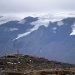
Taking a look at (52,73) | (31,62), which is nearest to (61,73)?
(52,73)

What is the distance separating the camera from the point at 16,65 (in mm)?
79812

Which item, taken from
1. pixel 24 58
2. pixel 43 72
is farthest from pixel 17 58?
pixel 43 72

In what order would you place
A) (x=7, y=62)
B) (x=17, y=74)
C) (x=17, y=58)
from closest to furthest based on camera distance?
(x=17, y=74) < (x=7, y=62) < (x=17, y=58)

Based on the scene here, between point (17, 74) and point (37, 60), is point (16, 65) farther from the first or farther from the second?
point (17, 74)

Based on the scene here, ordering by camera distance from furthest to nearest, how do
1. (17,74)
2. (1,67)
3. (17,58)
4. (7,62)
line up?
1. (17,58)
2. (7,62)
3. (1,67)
4. (17,74)

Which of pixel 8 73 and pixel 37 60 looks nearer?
pixel 8 73

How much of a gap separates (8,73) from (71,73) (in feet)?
31.9

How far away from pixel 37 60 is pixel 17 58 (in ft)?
15.9

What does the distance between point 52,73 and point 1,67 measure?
54.2 feet

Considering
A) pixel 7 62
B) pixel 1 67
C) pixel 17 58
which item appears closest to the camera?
pixel 1 67

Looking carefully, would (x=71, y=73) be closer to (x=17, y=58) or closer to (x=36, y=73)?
(x=36, y=73)

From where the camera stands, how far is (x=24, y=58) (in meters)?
91.6

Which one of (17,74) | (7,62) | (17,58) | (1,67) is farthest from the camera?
(17,58)

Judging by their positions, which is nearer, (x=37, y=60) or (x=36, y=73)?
(x=36, y=73)
